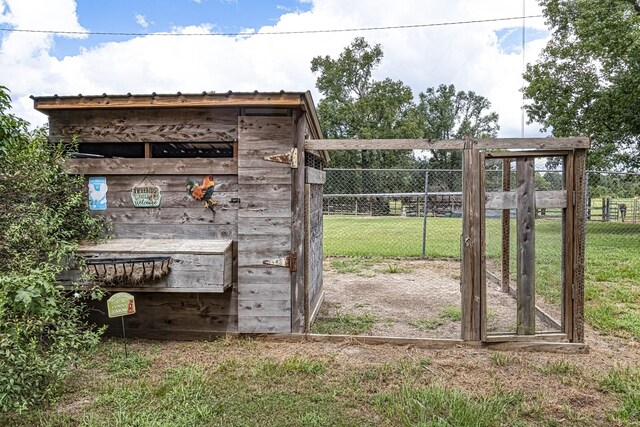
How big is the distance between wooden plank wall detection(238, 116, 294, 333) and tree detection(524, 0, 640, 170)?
9717 millimetres

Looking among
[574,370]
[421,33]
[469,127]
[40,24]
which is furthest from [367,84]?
[574,370]

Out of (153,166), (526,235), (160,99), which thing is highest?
(160,99)

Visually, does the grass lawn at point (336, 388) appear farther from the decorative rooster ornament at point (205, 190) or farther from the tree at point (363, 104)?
the tree at point (363, 104)

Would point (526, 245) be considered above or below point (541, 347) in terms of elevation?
above

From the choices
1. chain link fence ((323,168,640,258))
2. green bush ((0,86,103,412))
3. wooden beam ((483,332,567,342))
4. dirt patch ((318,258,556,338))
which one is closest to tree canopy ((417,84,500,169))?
chain link fence ((323,168,640,258))

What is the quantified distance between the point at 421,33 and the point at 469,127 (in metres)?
25.0

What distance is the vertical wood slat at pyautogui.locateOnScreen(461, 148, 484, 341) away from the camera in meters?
3.43

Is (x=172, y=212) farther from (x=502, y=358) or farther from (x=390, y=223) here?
(x=390, y=223)

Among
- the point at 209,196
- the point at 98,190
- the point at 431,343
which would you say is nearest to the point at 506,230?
the point at 431,343

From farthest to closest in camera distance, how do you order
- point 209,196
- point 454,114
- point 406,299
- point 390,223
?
point 454,114, point 390,223, point 406,299, point 209,196

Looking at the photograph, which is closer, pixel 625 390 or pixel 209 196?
pixel 625 390

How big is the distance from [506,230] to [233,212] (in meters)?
3.52

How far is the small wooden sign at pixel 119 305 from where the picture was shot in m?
3.12

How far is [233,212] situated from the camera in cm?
373
